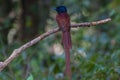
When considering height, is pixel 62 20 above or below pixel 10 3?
above

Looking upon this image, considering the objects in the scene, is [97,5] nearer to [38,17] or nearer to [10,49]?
[38,17]

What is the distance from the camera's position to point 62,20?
79.9 inches

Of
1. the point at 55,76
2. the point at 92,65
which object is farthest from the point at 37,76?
the point at 92,65

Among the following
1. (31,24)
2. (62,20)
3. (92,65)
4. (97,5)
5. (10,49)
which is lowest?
(97,5)

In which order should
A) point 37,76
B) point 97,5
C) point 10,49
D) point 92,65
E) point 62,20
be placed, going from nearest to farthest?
point 62,20
point 92,65
point 37,76
point 10,49
point 97,5

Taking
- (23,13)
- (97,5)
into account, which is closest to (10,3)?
(23,13)

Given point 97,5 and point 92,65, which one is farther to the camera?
point 97,5

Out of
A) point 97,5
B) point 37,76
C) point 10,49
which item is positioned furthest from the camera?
point 97,5

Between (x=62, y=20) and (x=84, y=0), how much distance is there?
8.84 ft

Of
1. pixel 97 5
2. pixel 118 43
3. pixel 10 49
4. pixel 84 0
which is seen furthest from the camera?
pixel 97 5

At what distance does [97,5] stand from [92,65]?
355 cm

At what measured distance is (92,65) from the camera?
2775 millimetres

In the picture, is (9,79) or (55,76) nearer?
(9,79)

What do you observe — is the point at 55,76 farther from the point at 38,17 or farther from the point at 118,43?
the point at 38,17
